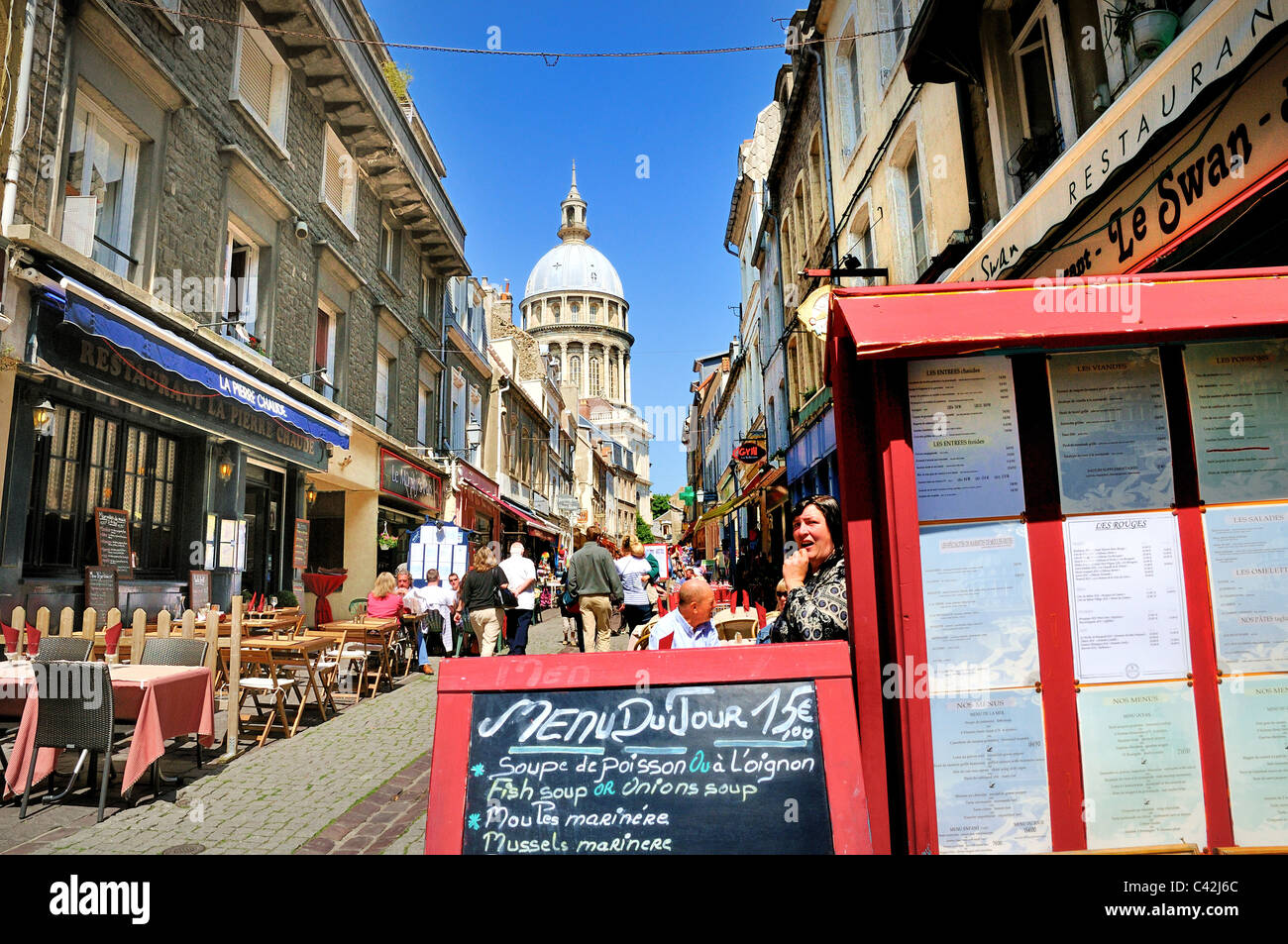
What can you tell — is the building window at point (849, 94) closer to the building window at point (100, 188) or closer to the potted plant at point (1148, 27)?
the potted plant at point (1148, 27)

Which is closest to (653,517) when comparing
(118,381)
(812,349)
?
(812,349)

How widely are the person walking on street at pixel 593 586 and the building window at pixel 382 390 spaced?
317 inches

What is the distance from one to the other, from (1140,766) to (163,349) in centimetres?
796

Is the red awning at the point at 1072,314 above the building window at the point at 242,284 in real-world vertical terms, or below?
below

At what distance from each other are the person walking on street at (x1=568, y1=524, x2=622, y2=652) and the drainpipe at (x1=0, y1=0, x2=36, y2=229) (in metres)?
6.08

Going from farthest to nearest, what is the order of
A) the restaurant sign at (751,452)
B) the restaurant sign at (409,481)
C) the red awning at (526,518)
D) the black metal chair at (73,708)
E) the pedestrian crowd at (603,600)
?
1. the red awning at (526,518)
2. the restaurant sign at (751,452)
3. the restaurant sign at (409,481)
4. the black metal chair at (73,708)
5. the pedestrian crowd at (603,600)

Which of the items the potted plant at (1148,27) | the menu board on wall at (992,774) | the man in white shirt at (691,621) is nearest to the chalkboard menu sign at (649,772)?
the menu board on wall at (992,774)

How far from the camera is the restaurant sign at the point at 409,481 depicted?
14.5 metres

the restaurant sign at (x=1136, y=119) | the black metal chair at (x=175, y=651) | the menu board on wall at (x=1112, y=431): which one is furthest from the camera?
the black metal chair at (x=175, y=651)

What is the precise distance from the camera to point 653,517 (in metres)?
93.4

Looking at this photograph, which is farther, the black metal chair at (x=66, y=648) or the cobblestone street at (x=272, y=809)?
the black metal chair at (x=66, y=648)

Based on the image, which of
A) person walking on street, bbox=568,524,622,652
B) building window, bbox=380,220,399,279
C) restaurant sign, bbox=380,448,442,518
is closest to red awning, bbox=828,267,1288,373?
person walking on street, bbox=568,524,622,652

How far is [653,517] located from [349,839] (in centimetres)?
8986

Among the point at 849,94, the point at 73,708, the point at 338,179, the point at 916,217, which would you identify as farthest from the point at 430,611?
the point at 849,94
